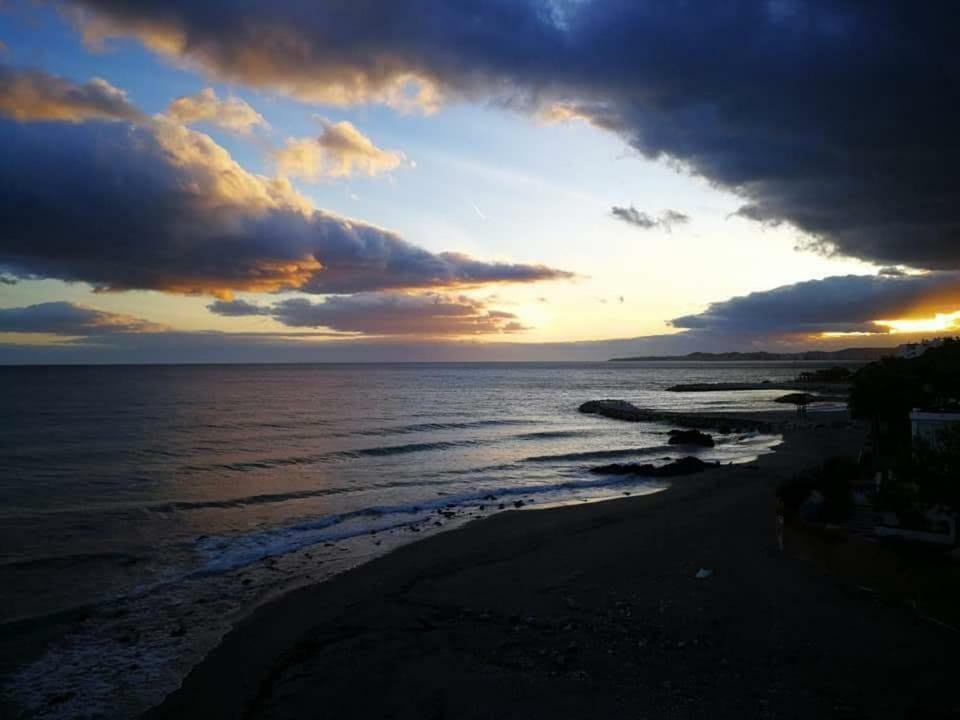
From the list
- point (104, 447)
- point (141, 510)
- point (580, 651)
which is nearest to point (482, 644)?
point (580, 651)

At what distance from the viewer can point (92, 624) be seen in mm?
12141

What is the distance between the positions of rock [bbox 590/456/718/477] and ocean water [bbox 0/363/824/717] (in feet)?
4.25

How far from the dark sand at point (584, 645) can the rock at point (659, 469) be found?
1484 cm

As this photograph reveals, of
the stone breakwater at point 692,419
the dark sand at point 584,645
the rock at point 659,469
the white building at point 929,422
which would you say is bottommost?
the stone breakwater at point 692,419

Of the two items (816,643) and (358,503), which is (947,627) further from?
(358,503)

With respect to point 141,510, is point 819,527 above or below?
above

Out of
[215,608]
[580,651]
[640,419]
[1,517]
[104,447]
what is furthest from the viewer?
[640,419]

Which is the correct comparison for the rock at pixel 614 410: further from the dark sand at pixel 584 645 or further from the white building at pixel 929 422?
the dark sand at pixel 584 645

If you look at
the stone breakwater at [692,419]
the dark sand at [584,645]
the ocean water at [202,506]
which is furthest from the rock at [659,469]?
the stone breakwater at [692,419]

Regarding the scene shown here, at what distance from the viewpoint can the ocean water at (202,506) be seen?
1120 cm

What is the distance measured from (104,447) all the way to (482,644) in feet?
116

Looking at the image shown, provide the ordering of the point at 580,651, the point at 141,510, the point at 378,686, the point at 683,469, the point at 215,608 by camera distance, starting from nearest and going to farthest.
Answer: the point at 378,686, the point at 580,651, the point at 215,608, the point at 141,510, the point at 683,469

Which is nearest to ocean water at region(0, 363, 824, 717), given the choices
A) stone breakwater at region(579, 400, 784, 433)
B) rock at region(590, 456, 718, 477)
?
rock at region(590, 456, 718, 477)

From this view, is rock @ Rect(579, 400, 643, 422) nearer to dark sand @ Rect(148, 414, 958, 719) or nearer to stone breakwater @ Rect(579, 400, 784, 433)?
stone breakwater @ Rect(579, 400, 784, 433)
